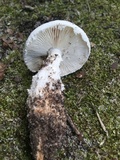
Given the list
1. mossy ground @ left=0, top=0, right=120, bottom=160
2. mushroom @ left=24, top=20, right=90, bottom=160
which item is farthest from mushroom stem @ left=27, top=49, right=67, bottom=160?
mossy ground @ left=0, top=0, right=120, bottom=160

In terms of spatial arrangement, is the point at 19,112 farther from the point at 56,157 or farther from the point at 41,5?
the point at 41,5

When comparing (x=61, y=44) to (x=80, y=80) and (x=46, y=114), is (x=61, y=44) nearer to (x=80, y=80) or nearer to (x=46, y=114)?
(x=80, y=80)

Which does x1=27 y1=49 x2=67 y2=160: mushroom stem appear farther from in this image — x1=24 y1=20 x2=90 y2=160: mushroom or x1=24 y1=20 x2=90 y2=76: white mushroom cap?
x1=24 y1=20 x2=90 y2=76: white mushroom cap

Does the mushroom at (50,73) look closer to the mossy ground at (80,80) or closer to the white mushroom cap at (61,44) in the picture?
the white mushroom cap at (61,44)

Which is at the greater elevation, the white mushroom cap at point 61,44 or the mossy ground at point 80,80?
the white mushroom cap at point 61,44

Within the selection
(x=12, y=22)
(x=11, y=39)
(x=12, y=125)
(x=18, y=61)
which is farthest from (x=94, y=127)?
(x=12, y=22)

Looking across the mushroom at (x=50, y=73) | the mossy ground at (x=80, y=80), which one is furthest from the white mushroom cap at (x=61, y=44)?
the mossy ground at (x=80, y=80)

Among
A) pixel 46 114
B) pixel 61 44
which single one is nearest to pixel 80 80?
pixel 61 44
